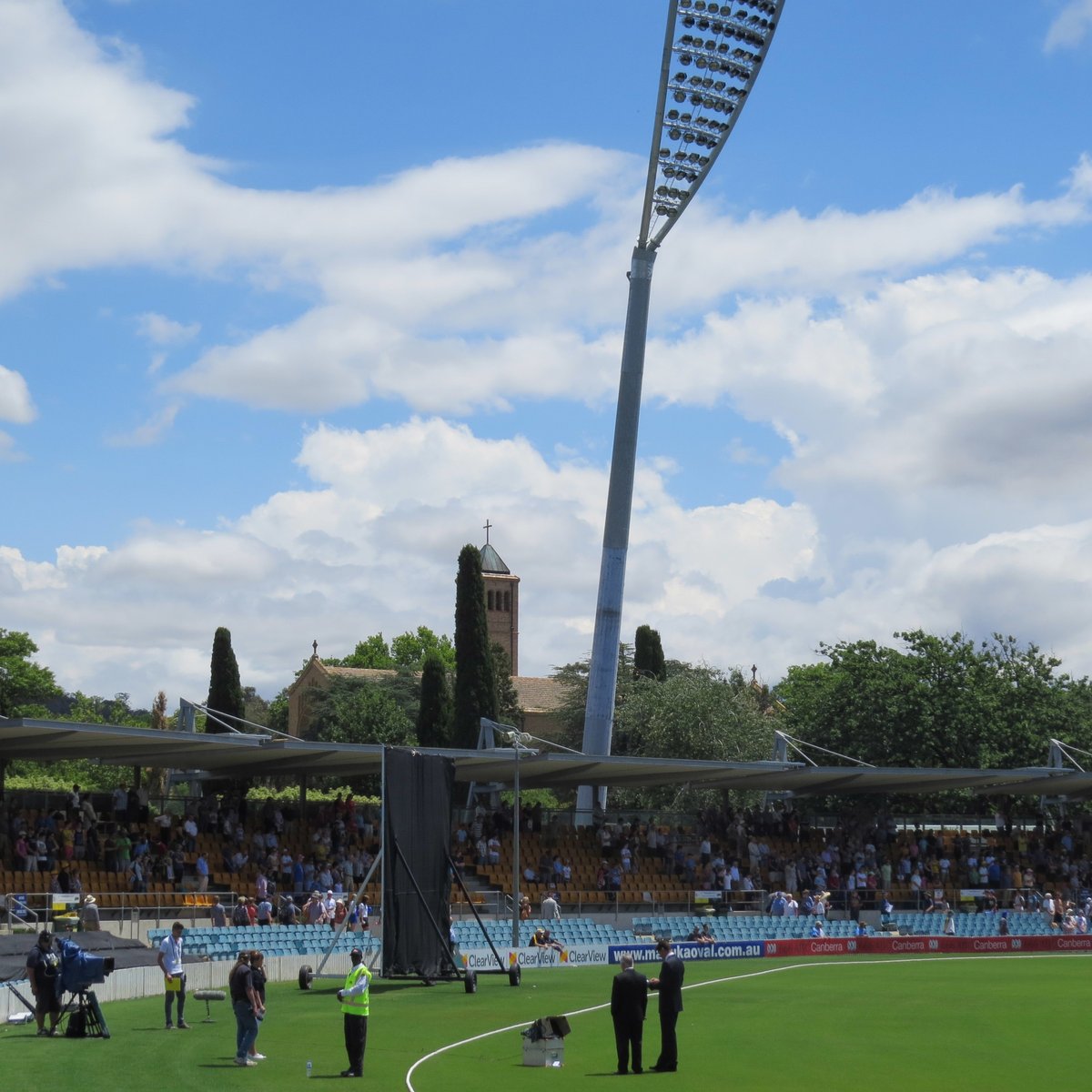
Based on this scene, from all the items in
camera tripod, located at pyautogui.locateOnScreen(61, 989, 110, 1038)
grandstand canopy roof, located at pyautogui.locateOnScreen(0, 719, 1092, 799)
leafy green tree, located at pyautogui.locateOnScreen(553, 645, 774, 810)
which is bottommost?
camera tripod, located at pyautogui.locateOnScreen(61, 989, 110, 1038)

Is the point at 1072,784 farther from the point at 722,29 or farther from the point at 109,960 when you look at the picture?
the point at 109,960

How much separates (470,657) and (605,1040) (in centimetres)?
5745

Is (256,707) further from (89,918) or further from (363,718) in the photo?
(89,918)

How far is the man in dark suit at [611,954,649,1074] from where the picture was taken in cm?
1741

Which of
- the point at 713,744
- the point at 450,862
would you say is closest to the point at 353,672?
the point at 713,744

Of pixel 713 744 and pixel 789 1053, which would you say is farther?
pixel 713 744

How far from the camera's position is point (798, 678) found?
400 ft

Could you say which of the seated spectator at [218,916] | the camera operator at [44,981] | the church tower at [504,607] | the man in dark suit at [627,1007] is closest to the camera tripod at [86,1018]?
the camera operator at [44,981]

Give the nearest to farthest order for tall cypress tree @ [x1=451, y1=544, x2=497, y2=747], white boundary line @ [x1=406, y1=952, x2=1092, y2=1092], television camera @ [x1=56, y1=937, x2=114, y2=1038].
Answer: television camera @ [x1=56, y1=937, x2=114, y2=1038] → white boundary line @ [x1=406, y1=952, x2=1092, y2=1092] → tall cypress tree @ [x1=451, y1=544, x2=497, y2=747]

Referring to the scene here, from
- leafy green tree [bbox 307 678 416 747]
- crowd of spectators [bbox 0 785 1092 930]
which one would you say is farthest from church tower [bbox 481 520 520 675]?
crowd of spectators [bbox 0 785 1092 930]

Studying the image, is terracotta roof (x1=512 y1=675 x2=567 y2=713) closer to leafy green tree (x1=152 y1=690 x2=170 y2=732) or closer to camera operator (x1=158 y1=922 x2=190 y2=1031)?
leafy green tree (x1=152 y1=690 x2=170 y2=732)

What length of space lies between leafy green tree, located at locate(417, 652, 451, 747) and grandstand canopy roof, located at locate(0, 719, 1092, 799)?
106 ft

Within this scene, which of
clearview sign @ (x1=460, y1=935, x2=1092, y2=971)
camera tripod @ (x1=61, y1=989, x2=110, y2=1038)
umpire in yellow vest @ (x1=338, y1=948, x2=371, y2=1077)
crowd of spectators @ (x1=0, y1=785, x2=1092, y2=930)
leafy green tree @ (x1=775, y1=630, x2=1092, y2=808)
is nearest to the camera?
umpire in yellow vest @ (x1=338, y1=948, x2=371, y2=1077)

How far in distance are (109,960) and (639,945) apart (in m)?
15.3
